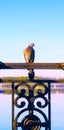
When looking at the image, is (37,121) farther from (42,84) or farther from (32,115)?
(42,84)

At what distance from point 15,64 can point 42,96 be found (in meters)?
0.39

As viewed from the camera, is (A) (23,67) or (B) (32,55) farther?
(B) (32,55)

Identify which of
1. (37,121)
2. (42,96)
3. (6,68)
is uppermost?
(6,68)

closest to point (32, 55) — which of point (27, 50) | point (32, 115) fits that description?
point (27, 50)

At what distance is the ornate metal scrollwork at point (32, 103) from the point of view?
332 cm

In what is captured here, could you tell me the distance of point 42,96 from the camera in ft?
10.9

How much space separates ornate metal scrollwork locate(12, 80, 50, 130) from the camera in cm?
332

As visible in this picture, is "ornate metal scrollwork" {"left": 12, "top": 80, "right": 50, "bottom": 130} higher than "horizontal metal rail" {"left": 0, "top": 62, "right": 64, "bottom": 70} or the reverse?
the reverse

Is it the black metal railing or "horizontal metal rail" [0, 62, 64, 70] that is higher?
"horizontal metal rail" [0, 62, 64, 70]

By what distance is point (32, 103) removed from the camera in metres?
3.34

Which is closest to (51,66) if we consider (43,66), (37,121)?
(43,66)

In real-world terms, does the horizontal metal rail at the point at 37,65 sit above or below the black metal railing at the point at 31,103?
above

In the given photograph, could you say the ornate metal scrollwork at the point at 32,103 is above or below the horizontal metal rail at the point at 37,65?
below

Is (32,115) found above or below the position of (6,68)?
below
